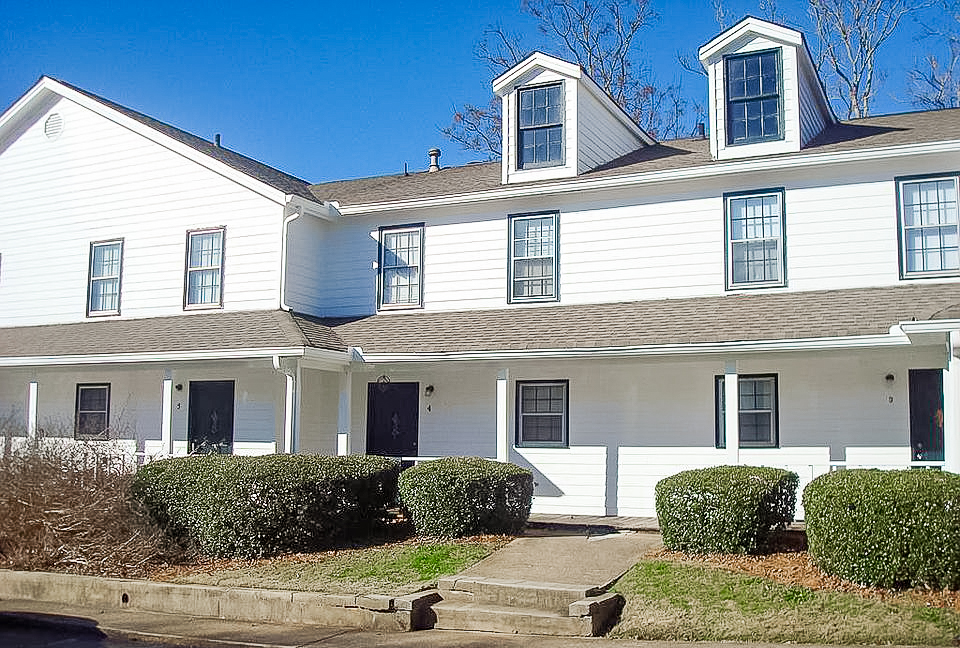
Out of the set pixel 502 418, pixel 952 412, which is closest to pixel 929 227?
pixel 952 412

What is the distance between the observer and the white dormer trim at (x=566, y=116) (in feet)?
56.2

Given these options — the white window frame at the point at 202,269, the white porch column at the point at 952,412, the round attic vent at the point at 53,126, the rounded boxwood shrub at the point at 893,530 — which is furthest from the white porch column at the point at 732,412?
the round attic vent at the point at 53,126

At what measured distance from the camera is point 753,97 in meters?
16.0

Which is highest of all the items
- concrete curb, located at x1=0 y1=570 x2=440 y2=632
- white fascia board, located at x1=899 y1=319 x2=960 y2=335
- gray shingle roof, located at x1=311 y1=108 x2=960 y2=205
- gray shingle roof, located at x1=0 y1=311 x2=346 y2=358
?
gray shingle roof, located at x1=311 y1=108 x2=960 y2=205

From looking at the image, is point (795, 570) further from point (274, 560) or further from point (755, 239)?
point (755, 239)

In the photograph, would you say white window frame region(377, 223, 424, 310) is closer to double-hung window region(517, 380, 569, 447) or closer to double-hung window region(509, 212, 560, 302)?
double-hung window region(509, 212, 560, 302)

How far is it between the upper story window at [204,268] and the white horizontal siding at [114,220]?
0.14 meters

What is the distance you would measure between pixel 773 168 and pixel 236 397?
1072 centimetres

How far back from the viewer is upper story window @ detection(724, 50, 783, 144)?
1581 cm

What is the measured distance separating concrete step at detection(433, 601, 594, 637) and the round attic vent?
15.2 meters

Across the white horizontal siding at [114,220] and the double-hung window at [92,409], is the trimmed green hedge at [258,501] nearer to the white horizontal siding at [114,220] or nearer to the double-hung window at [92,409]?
the white horizontal siding at [114,220]

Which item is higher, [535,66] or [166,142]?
[535,66]

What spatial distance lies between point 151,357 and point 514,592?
9417mm

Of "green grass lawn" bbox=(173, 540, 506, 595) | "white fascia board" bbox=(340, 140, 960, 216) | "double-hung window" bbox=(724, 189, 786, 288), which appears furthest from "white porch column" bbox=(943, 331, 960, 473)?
"green grass lawn" bbox=(173, 540, 506, 595)
